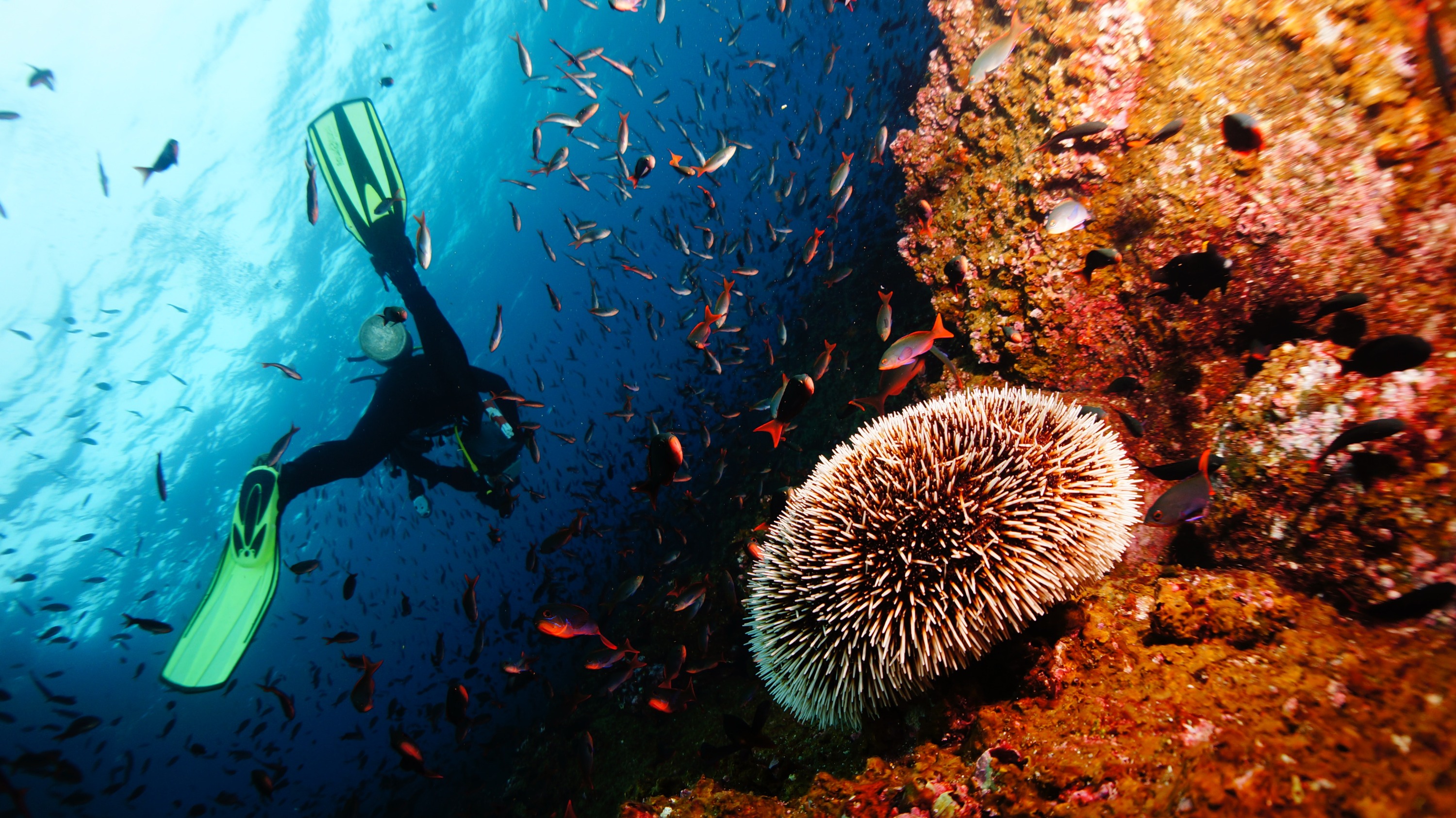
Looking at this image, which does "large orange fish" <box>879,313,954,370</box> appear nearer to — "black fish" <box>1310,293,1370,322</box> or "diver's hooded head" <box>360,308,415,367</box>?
"black fish" <box>1310,293,1370,322</box>

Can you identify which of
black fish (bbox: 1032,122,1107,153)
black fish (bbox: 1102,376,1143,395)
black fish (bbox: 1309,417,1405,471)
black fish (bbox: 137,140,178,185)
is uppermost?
black fish (bbox: 137,140,178,185)

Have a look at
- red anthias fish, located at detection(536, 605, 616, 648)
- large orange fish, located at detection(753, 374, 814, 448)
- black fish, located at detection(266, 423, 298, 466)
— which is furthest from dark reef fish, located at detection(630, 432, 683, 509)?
black fish, located at detection(266, 423, 298, 466)

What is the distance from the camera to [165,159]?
6.43 meters

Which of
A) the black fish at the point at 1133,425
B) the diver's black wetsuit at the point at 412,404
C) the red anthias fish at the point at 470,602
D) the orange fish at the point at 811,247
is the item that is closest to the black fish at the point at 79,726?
→ the diver's black wetsuit at the point at 412,404

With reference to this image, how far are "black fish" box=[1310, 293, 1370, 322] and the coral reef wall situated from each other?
5cm

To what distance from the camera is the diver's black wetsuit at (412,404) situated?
829cm

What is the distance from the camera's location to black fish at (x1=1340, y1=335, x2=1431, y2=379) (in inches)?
94.3

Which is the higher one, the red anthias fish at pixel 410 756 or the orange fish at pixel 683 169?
the orange fish at pixel 683 169

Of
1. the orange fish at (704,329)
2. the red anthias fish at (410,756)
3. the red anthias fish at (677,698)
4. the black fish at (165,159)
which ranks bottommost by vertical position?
the red anthias fish at (677,698)

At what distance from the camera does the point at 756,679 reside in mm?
5746

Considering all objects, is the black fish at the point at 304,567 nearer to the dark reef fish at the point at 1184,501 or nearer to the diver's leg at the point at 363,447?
the diver's leg at the point at 363,447

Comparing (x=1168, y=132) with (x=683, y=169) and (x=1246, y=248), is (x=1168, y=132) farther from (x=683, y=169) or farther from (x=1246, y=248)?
(x=683, y=169)

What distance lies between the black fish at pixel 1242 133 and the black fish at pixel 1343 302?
1.06 m

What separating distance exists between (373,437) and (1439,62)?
11.5 metres
